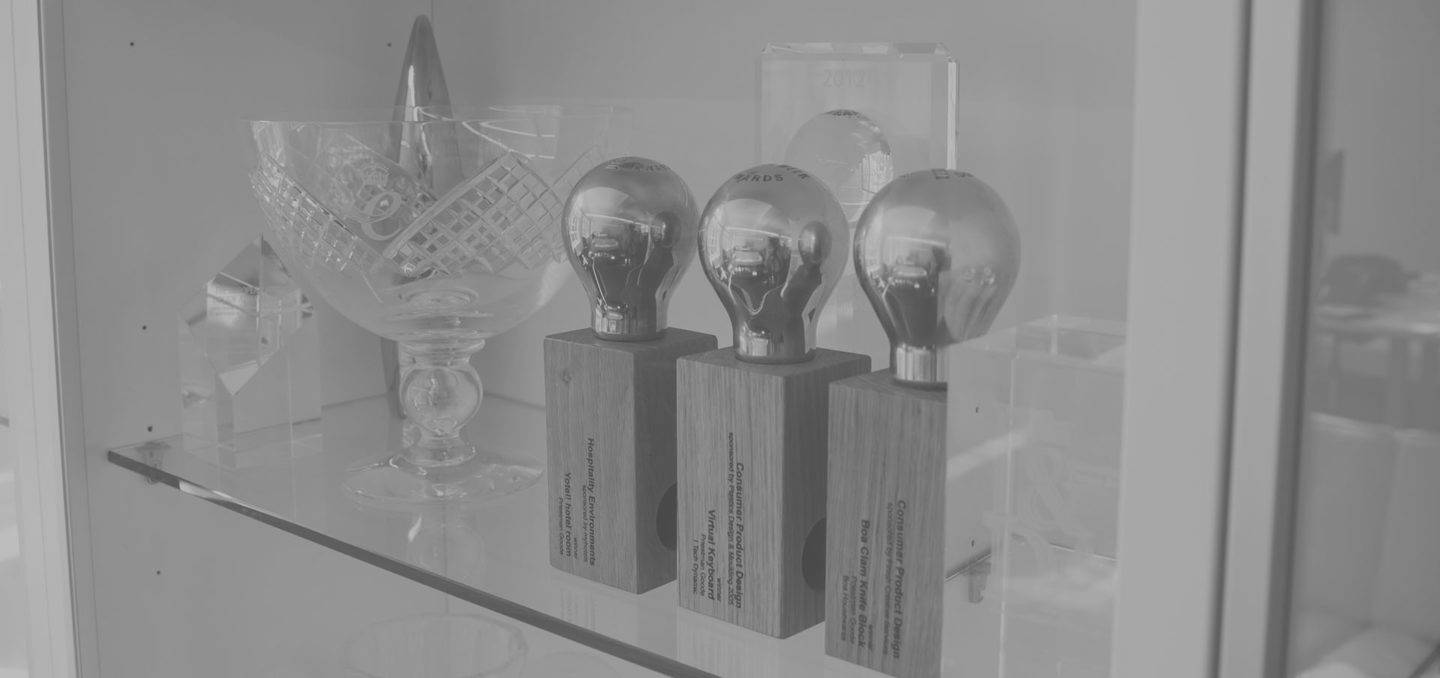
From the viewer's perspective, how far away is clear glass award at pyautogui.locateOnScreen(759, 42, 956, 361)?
0.56 m

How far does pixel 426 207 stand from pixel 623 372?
0.55ft

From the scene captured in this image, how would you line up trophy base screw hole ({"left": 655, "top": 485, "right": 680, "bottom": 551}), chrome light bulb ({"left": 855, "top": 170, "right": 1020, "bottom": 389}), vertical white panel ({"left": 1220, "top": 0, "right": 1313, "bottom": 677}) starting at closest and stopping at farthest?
vertical white panel ({"left": 1220, "top": 0, "right": 1313, "bottom": 677}), chrome light bulb ({"left": 855, "top": 170, "right": 1020, "bottom": 389}), trophy base screw hole ({"left": 655, "top": 485, "right": 680, "bottom": 551})

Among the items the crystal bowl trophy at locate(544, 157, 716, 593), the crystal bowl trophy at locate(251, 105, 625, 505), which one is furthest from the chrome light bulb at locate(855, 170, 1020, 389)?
the crystal bowl trophy at locate(251, 105, 625, 505)

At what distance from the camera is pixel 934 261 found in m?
0.40

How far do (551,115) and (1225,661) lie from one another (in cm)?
40

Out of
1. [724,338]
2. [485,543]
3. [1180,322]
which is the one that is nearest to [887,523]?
[1180,322]

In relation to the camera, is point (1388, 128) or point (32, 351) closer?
point (1388, 128)

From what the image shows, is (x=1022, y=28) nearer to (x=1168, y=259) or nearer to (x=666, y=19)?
(x=666, y=19)

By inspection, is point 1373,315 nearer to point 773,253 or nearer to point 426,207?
point 773,253

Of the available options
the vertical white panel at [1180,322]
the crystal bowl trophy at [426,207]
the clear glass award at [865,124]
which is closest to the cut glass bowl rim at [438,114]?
the crystal bowl trophy at [426,207]

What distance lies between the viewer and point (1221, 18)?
278 mm

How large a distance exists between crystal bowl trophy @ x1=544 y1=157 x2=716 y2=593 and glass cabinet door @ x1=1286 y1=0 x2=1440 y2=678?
0.25m

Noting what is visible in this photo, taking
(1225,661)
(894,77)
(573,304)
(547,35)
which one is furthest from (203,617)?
(1225,661)

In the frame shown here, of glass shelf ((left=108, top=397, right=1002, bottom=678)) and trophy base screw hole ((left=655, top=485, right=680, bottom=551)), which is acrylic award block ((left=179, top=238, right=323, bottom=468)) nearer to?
glass shelf ((left=108, top=397, right=1002, bottom=678))
